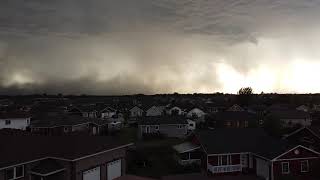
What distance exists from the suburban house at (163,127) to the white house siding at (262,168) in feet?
92.5

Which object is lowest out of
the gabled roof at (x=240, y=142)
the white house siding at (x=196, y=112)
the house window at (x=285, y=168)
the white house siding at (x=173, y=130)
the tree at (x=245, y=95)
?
the house window at (x=285, y=168)

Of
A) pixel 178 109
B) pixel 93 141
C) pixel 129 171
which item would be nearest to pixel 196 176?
pixel 129 171

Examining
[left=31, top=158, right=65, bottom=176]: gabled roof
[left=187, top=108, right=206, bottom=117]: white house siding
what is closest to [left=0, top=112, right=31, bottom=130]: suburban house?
[left=187, top=108, right=206, bottom=117]: white house siding

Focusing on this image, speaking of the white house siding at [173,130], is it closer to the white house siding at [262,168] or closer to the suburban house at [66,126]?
the suburban house at [66,126]

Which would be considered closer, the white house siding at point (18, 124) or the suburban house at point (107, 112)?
the white house siding at point (18, 124)

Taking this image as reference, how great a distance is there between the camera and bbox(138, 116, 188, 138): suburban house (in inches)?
2547

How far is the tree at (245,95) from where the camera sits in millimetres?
120188

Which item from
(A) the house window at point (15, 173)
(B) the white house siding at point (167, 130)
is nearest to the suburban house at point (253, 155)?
(A) the house window at point (15, 173)

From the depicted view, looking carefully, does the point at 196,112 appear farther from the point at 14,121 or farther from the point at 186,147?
the point at 186,147

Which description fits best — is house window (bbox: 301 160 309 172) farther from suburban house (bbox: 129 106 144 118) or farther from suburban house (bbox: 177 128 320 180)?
suburban house (bbox: 129 106 144 118)

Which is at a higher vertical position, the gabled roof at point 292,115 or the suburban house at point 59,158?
the gabled roof at point 292,115

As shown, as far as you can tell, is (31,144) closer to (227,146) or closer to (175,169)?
(175,169)

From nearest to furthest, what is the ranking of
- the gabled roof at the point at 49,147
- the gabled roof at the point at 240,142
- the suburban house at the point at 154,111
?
the gabled roof at the point at 49,147 < the gabled roof at the point at 240,142 < the suburban house at the point at 154,111

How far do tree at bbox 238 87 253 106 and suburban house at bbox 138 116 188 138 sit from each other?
57.9m
